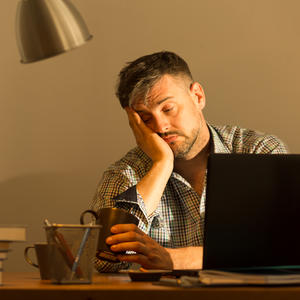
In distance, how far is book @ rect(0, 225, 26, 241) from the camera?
95 centimetres

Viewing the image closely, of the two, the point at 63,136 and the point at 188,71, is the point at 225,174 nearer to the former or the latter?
the point at 188,71

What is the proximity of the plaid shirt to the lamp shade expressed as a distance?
0.82m

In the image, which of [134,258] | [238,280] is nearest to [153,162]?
[134,258]

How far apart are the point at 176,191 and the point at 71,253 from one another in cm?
120

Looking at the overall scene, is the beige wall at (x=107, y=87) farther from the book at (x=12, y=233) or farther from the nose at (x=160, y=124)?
the book at (x=12, y=233)

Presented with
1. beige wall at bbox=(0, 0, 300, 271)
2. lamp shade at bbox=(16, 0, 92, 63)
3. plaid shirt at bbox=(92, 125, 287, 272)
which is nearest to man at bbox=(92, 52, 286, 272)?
plaid shirt at bbox=(92, 125, 287, 272)

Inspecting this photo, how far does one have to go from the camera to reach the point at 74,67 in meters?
2.47

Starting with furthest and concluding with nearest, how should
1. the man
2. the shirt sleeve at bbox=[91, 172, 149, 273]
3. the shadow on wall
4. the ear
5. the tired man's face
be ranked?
the shadow on wall, the ear, the tired man's face, the man, the shirt sleeve at bbox=[91, 172, 149, 273]

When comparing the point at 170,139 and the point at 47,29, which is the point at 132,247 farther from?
the point at 170,139

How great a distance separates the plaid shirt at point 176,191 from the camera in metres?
2.02

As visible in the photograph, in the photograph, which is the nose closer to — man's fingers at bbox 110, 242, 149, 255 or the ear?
the ear

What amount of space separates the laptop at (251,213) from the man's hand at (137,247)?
48 centimetres

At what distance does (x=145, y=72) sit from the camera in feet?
7.13

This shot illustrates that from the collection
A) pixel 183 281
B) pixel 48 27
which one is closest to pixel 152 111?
pixel 48 27
